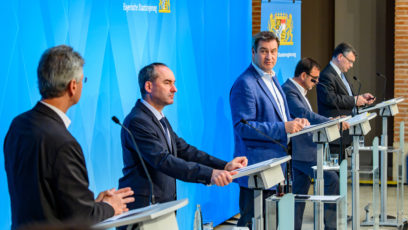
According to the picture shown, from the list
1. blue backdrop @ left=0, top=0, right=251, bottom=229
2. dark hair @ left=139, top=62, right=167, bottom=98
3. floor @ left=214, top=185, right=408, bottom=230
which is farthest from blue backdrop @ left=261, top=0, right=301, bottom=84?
dark hair @ left=139, top=62, right=167, bottom=98

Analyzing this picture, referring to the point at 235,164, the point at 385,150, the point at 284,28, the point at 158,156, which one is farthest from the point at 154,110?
the point at 284,28

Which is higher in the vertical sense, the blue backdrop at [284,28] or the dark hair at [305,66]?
the blue backdrop at [284,28]

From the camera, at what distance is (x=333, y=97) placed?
6355 mm

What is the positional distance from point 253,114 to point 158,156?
1304 millimetres

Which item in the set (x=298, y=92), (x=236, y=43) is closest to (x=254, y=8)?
(x=236, y=43)

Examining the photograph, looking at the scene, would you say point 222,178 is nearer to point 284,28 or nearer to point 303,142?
point 303,142

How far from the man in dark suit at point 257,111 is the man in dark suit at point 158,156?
83cm

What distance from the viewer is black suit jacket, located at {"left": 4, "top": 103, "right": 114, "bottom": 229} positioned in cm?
231

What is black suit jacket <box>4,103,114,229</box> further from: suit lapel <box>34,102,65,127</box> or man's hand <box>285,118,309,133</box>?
man's hand <box>285,118,309,133</box>

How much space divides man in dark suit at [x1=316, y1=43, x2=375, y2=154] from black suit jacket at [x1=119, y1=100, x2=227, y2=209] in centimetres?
323

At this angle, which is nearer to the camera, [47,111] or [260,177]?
[47,111]

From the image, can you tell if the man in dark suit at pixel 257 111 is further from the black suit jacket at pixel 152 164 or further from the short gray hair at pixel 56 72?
the short gray hair at pixel 56 72

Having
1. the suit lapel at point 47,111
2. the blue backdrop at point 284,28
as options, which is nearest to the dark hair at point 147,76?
the suit lapel at point 47,111

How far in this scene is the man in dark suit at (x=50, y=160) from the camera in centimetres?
231
